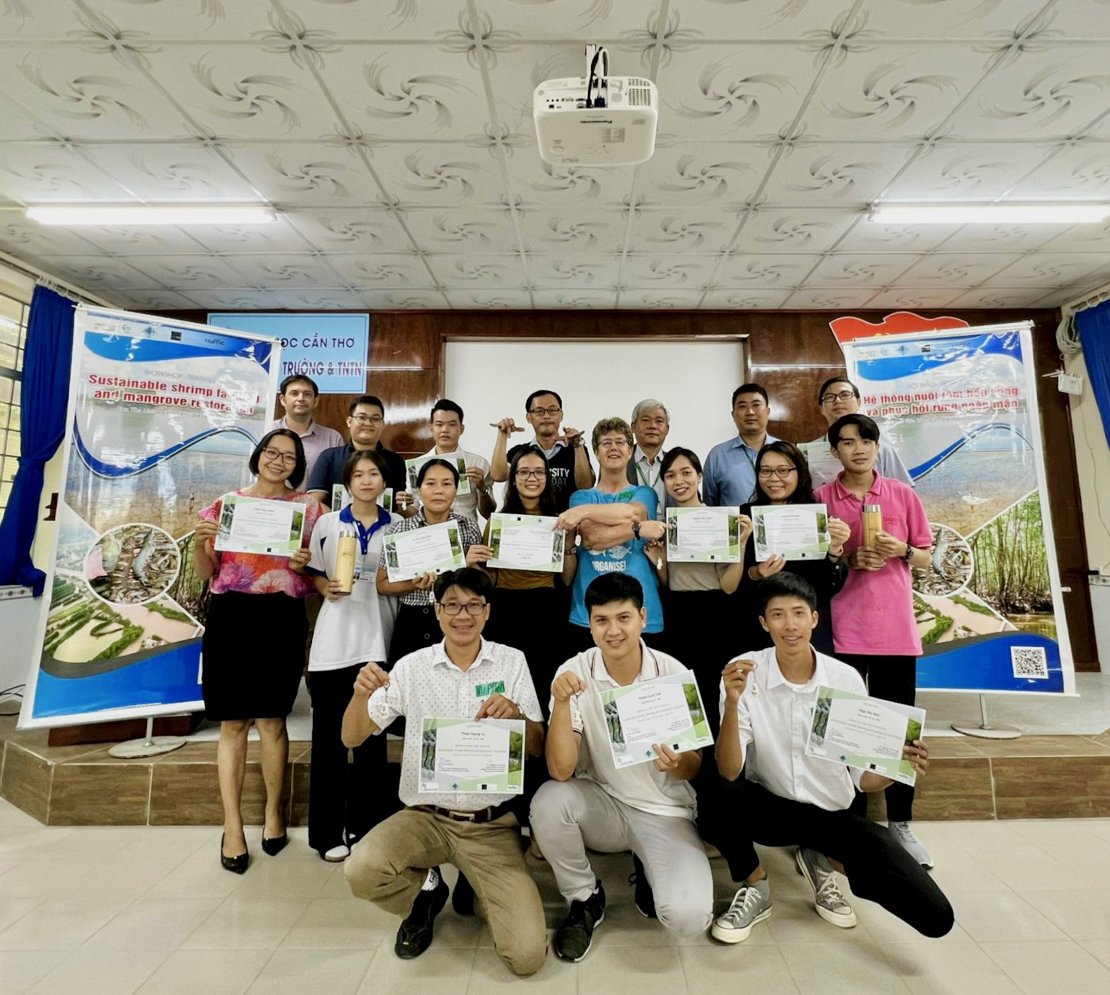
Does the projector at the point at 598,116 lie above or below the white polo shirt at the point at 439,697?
above

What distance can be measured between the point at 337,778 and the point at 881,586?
2.33m

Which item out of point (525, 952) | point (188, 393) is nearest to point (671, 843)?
point (525, 952)

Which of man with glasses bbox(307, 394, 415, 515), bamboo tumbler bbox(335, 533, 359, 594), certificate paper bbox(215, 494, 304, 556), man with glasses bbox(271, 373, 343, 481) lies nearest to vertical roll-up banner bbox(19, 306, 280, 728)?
man with glasses bbox(271, 373, 343, 481)

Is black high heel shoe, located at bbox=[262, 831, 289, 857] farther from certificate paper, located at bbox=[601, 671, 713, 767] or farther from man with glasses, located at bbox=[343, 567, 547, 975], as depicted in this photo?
certificate paper, located at bbox=[601, 671, 713, 767]

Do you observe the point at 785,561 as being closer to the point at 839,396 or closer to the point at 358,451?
the point at 839,396

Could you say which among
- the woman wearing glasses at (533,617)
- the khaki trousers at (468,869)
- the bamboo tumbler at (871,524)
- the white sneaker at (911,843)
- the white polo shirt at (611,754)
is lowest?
the white sneaker at (911,843)

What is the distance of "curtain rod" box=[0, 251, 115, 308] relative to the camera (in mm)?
4234

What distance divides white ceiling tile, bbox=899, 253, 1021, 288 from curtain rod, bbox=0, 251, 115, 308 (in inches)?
253

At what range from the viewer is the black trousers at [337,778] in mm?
2301

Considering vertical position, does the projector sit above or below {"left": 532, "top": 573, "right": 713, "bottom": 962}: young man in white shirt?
above

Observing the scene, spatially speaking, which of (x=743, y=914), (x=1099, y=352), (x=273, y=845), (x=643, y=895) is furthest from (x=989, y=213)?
(x=273, y=845)

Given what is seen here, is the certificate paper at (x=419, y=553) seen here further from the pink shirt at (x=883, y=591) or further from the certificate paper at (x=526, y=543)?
the pink shirt at (x=883, y=591)

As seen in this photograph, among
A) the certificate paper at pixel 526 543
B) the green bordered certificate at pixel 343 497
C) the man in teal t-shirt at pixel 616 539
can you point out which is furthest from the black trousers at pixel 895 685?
the green bordered certificate at pixel 343 497

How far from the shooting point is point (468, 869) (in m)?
1.88
